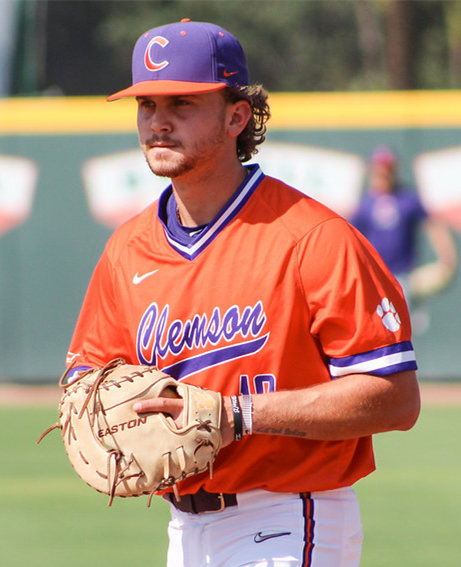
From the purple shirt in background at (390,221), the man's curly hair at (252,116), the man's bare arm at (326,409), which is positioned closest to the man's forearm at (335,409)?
the man's bare arm at (326,409)

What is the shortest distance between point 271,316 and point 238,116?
2.14 ft

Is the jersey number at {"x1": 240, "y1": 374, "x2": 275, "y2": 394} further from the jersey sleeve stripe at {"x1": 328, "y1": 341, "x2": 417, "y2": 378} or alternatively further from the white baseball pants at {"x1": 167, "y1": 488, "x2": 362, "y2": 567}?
the white baseball pants at {"x1": 167, "y1": 488, "x2": 362, "y2": 567}

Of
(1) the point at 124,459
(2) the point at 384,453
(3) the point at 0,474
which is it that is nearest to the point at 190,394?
(1) the point at 124,459

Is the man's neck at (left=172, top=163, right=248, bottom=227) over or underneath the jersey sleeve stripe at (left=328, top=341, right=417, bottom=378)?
over

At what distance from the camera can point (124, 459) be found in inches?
115

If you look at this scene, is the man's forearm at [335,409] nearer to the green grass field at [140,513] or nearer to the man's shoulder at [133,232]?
the man's shoulder at [133,232]

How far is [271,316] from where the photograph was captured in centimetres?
300

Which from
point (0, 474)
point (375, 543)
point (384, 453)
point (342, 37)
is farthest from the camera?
point (342, 37)

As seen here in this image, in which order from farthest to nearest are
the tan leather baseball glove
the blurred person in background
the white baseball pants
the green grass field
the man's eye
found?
the blurred person in background
the green grass field
the man's eye
the white baseball pants
the tan leather baseball glove

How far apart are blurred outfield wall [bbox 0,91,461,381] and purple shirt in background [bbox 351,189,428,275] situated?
1.28 feet

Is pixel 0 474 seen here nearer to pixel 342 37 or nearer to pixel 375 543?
pixel 375 543

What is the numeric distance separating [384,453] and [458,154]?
13.9 feet

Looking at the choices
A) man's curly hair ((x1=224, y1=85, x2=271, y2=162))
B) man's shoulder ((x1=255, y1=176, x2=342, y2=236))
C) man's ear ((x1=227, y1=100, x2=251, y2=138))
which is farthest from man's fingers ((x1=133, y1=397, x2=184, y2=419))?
man's curly hair ((x1=224, y1=85, x2=271, y2=162))

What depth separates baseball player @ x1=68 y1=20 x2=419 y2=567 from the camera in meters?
2.90
